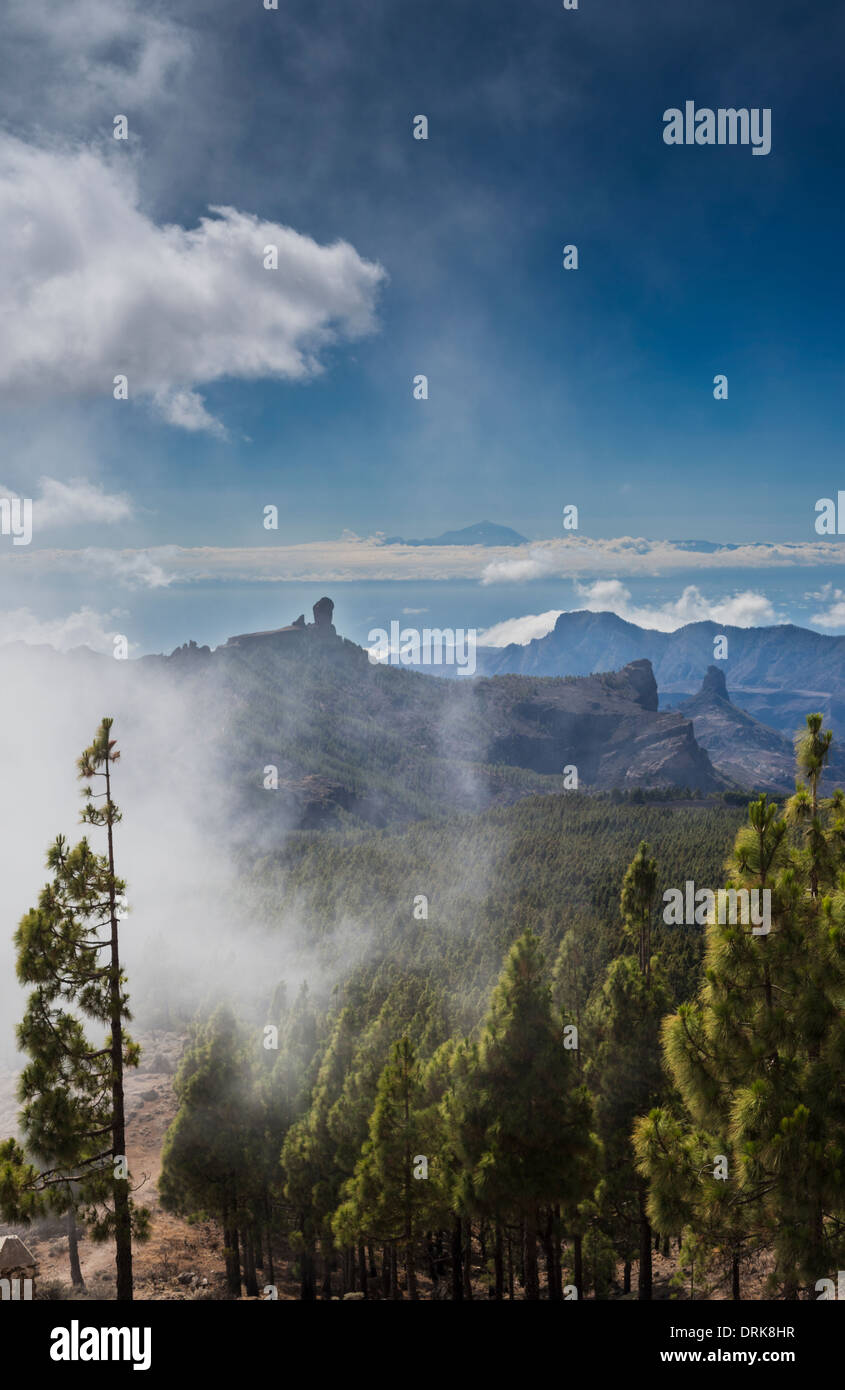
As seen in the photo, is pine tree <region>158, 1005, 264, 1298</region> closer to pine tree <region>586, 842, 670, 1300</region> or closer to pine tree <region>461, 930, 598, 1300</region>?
pine tree <region>586, 842, 670, 1300</region>

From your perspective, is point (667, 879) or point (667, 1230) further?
point (667, 879)

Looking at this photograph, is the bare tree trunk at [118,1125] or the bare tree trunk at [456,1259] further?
the bare tree trunk at [456,1259]

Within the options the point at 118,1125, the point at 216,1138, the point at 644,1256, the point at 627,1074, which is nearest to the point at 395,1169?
the point at 627,1074

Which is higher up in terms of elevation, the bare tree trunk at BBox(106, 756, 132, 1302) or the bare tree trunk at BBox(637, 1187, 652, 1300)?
the bare tree trunk at BBox(106, 756, 132, 1302)

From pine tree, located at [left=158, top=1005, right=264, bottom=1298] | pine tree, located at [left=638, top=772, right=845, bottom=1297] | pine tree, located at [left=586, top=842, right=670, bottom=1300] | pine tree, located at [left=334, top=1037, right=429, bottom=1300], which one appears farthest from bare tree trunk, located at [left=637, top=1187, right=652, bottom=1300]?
pine tree, located at [left=158, top=1005, right=264, bottom=1298]

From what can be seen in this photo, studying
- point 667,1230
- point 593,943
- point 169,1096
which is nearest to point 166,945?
point 169,1096

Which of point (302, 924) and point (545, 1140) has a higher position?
point (545, 1140)

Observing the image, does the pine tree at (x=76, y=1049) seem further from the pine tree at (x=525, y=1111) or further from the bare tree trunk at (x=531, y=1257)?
the bare tree trunk at (x=531, y=1257)

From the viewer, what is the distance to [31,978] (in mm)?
16281

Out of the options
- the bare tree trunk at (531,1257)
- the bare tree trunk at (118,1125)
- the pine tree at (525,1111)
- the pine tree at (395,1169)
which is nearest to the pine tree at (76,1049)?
the bare tree trunk at (118,1125)

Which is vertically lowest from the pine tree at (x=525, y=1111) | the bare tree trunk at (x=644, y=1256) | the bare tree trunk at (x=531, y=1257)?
the bare tree trunk at (x=644, y=1256)

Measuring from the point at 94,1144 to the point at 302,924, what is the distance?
5761 inches
